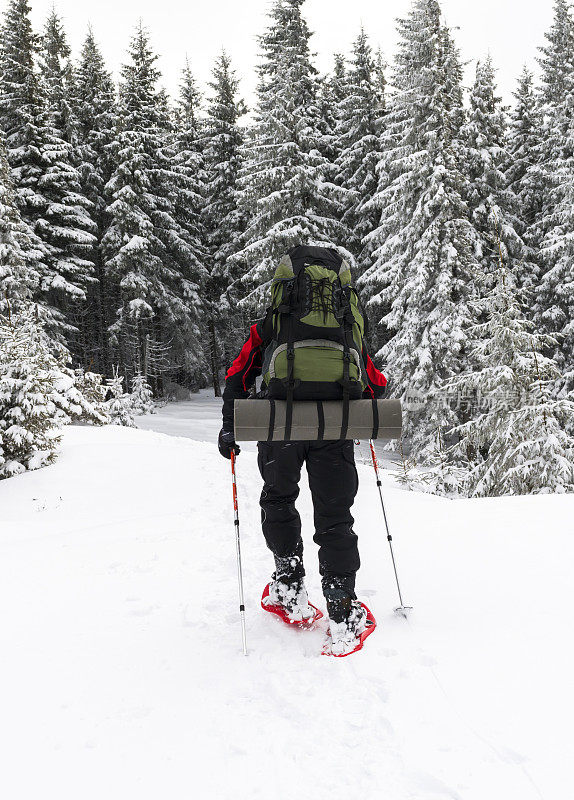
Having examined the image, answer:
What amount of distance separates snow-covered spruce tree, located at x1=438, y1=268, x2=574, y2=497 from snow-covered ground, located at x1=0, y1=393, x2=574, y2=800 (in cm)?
332

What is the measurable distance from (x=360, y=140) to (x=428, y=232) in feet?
24.3

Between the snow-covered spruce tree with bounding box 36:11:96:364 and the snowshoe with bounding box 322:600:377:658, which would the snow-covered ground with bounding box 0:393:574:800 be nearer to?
the snowshoe with bounding box 322:600:377:658

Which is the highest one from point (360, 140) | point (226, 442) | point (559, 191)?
point (360, 140)

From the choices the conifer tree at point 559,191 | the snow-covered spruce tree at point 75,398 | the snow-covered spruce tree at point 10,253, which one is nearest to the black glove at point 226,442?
the snow-covered spruce tree at point 75,398

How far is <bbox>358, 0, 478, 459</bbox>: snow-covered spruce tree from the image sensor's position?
15.6 m

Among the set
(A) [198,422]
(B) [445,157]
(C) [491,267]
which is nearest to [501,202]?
(C) [491,267]

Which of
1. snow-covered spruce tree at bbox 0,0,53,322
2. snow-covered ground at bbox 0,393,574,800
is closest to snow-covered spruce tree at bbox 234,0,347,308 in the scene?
snow-covered spruce tree at bbox 0,0,53,322

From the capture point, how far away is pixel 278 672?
2.64m

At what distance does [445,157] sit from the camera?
15.9 meters

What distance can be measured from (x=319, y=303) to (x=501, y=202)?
2062 centimetres

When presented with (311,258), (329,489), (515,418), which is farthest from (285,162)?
(329,489)

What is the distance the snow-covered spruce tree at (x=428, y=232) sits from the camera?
1563cm

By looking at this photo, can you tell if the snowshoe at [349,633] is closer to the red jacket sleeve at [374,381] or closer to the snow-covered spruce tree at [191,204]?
the red jacket sleeve at [374,381]

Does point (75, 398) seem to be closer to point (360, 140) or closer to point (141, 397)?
point (141, 397)
